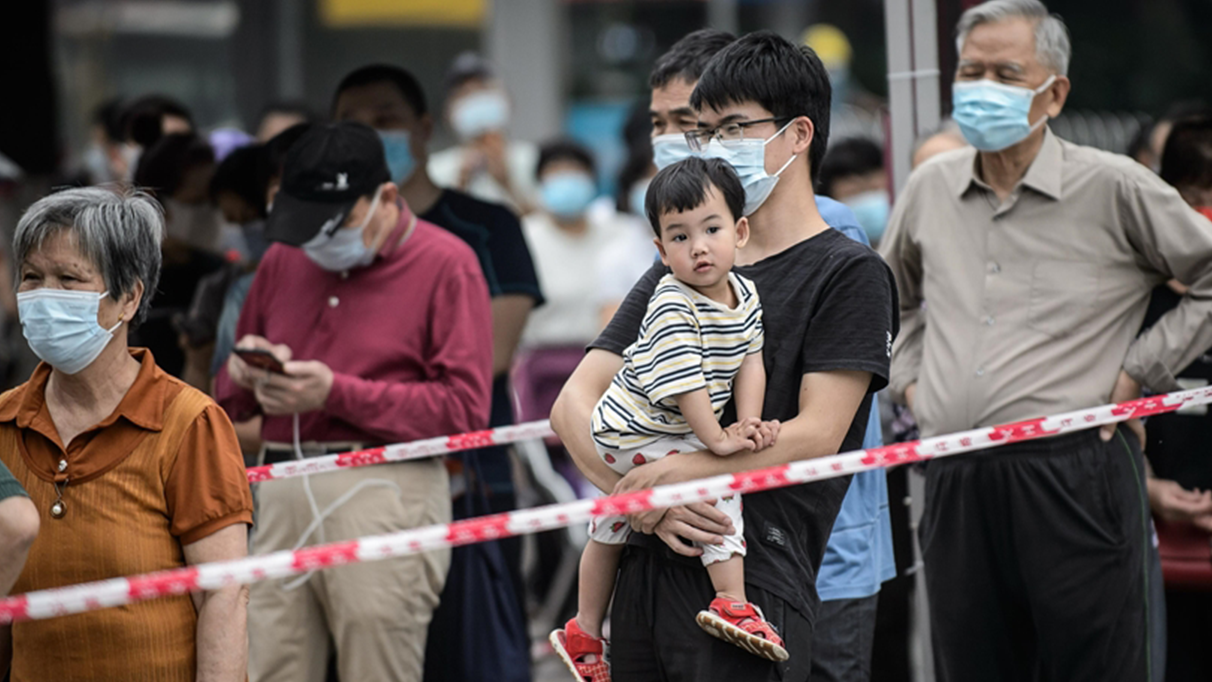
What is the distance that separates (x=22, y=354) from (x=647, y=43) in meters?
12.7

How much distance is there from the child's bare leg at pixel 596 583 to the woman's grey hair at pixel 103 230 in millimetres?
1151

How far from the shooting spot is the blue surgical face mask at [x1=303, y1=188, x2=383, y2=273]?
439 centimetres

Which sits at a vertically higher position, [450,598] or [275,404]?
[275,404]

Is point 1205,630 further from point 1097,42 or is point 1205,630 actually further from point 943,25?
point 1097,42

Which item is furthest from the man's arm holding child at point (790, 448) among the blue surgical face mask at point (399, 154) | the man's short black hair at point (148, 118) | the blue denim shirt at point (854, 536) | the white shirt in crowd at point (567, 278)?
the white shirt in crowd at point (567, 278)

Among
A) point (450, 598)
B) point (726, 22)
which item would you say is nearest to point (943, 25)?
point (450, 598)

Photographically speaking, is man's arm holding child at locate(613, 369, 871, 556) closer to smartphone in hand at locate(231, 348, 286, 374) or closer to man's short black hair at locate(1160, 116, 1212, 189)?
smartphone in hand at locate(231, 348, 286, 374)

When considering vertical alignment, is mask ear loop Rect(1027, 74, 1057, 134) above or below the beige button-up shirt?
above

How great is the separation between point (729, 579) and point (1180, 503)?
92.7 inches

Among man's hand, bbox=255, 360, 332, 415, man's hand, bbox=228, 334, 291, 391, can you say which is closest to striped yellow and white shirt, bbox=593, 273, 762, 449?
man's hand, bbox=255, 360, 332, 415

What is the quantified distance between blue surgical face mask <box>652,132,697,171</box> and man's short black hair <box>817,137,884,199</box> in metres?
2.74

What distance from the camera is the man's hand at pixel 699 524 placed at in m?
2.96

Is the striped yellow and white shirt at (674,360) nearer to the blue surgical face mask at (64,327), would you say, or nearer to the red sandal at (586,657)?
the red sandal at (586,657)

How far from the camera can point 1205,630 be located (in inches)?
194
